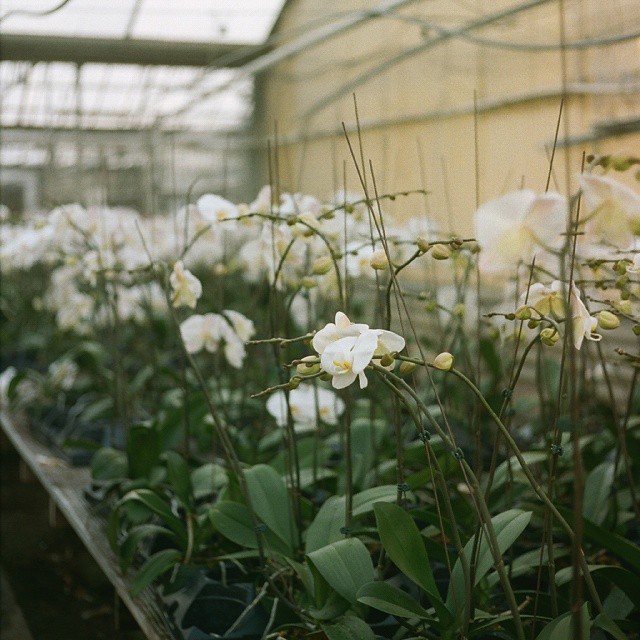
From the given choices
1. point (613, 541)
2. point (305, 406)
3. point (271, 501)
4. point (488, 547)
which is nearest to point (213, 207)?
point (305, 406)

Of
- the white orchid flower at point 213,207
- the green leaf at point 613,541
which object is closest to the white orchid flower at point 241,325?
the white orchid flower at point 213,207

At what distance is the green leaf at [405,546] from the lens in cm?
104

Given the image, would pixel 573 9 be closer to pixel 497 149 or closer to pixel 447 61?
pixel 497 149

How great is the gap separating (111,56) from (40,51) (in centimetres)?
71

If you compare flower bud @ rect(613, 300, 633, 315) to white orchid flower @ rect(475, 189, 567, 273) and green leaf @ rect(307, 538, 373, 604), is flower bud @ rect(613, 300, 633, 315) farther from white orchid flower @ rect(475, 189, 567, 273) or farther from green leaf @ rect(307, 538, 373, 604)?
green leaf @ rect(307, 538, 373, 604)

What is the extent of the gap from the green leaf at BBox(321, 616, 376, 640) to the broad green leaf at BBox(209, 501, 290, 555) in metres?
0.25

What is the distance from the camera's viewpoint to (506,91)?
4730 millimetres

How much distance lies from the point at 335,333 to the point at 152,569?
0.73m

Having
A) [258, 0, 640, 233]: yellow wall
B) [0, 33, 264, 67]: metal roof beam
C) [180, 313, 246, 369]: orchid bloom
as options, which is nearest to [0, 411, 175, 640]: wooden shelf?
[180, 313, 246, 369]: orchid bloom

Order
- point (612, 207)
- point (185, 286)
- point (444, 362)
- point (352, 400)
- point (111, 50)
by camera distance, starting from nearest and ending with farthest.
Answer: point (612, 207), point (444, 362), point (185, 286), point (352, 400), point (111, 50)

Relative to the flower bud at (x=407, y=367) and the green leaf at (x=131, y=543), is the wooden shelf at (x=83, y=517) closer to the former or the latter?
the green leaf at (x=131, y=543)

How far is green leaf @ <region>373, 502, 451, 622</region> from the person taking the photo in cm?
104

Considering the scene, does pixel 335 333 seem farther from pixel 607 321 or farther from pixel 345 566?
pixel 345 566

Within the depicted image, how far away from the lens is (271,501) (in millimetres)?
1357
